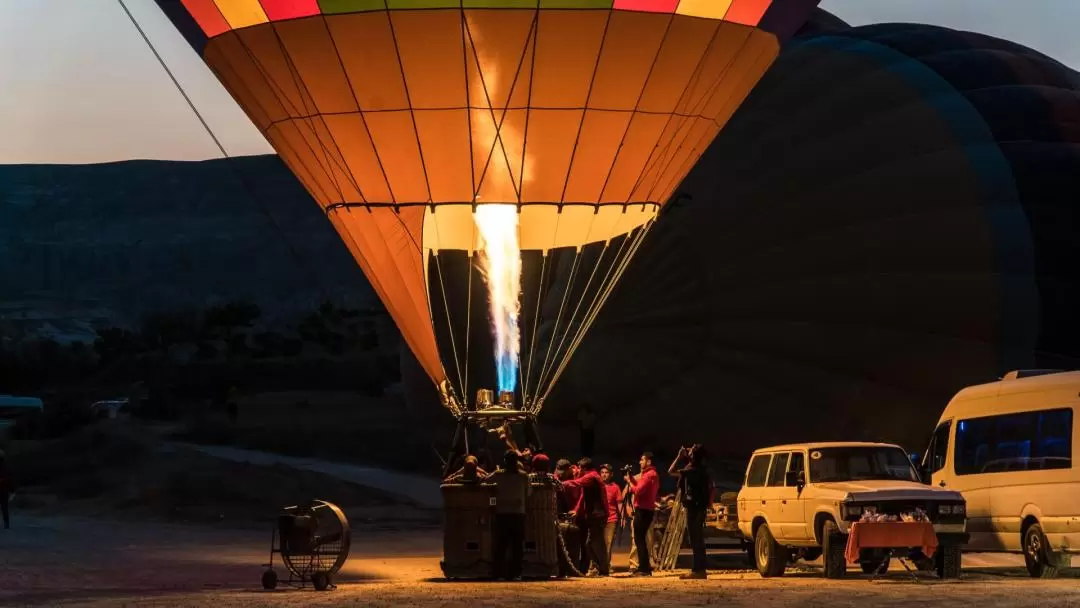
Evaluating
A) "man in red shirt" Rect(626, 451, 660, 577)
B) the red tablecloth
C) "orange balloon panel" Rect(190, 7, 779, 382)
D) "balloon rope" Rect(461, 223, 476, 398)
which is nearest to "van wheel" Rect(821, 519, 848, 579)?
the red tablecloth

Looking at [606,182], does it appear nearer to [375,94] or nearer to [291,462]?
[375,94]

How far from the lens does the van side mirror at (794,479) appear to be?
55.4 ft

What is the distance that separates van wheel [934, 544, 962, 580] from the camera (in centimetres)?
1620

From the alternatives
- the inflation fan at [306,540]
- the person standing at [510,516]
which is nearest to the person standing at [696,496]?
the person standing at [510,516]

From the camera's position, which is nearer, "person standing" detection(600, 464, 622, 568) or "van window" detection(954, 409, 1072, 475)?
"van window" detection(954, 409, 1072, 475)

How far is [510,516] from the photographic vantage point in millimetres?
16219

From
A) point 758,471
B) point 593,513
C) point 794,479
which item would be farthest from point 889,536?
point 593,513

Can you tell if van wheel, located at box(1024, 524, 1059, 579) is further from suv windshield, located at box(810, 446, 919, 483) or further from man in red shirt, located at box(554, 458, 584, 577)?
man in red shirt, located at box(554, 458, 584, 577)

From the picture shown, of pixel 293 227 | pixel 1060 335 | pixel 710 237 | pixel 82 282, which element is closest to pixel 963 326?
pixel 1060 335

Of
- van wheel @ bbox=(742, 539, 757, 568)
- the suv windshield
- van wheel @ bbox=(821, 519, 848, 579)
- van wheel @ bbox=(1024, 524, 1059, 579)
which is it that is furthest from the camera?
van wheel @ bbox=(742, 539, 757, 568)

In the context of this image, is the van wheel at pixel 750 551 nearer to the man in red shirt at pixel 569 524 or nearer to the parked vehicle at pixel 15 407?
the man in red shirt at pixel 569 524

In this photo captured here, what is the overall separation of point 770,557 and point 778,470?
850 millimetres

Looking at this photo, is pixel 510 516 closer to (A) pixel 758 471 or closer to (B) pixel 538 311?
(B) pixel 538 311

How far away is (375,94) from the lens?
1723cm
